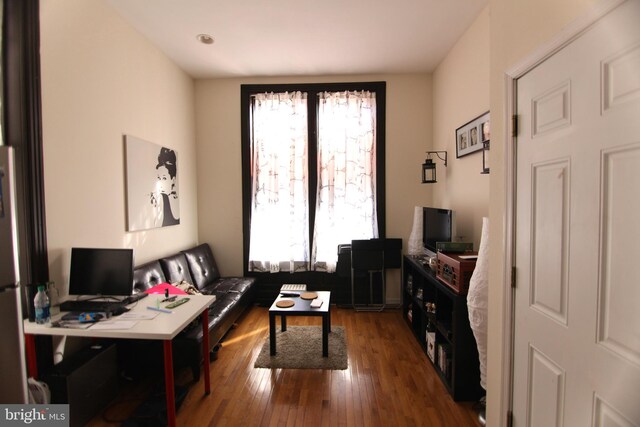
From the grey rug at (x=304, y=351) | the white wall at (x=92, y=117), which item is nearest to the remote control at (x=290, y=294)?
the grey rug at (x=304, y=351)

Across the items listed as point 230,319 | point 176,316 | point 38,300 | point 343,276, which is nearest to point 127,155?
point 38,300

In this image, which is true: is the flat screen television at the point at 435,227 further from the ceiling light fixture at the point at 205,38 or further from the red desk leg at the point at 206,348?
the ceiling light fixture at the point at 205,38

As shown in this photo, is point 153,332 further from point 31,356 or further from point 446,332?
point 446,332

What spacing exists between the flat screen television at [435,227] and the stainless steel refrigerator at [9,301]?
2.88 metres

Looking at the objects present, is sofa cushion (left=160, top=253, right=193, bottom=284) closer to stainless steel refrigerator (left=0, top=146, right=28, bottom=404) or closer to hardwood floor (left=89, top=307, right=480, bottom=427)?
hardwood floor (left=89, top=307, right=480, bottom=427)

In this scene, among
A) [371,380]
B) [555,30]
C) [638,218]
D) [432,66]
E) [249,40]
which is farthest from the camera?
[432,66]

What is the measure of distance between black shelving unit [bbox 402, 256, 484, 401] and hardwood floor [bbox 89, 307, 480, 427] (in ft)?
0.32

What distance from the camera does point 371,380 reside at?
7.80 ft

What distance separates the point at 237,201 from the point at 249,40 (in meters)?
1.97

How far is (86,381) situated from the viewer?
187cm

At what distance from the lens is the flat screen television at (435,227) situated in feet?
9.07

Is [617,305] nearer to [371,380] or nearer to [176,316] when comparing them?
[371,380]

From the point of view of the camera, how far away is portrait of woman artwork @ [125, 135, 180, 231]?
2730mm

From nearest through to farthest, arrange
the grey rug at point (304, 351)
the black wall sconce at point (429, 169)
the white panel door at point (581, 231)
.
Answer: the white panel door at point (581, 231), the grey rug at point (304, 351), the black wall sconce at point (429, 169)
